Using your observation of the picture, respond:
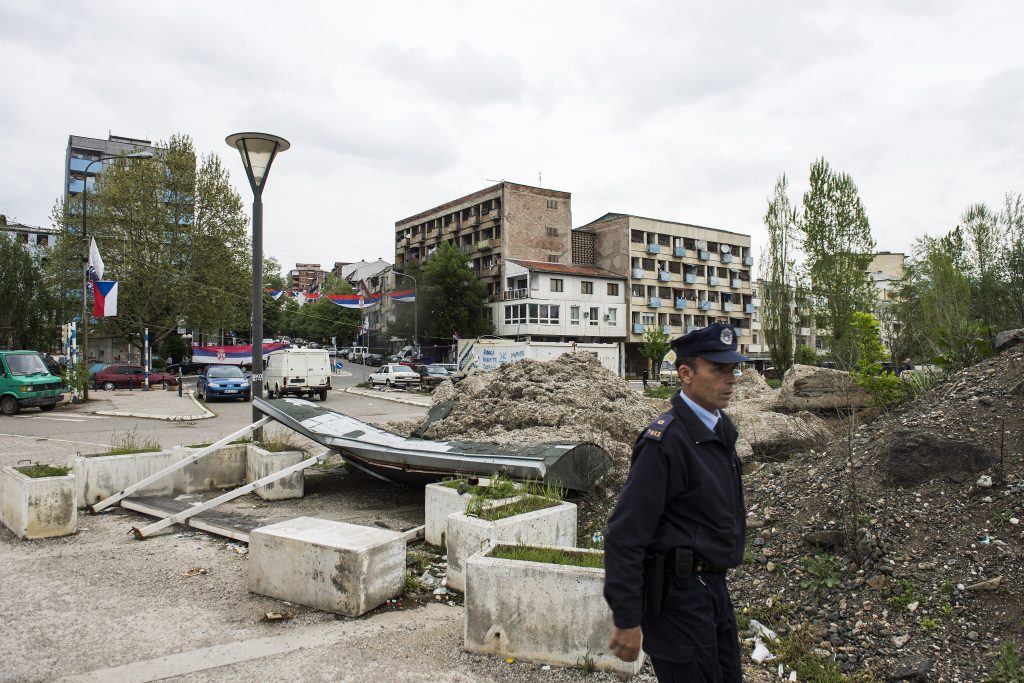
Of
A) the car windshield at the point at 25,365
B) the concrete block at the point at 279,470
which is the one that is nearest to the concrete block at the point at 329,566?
the concrete block at the point at 279,470

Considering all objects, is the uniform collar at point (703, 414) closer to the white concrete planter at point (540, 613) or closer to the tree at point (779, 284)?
the white concrete planter at point (540, 613)

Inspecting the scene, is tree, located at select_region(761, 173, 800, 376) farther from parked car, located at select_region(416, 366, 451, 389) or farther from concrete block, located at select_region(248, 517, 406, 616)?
concrete block, located at select_region(248, 517, 406, 616)

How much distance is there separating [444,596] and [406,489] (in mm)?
4105

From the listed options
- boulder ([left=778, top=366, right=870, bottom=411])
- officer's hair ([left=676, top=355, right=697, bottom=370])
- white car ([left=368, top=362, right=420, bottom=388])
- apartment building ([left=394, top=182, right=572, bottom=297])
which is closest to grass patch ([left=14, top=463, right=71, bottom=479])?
officer's hair ([left=676, top=355, right=697, bottom=370])

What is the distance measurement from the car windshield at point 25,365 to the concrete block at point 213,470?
17.0 metres

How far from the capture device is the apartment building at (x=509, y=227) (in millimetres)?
→ 65250

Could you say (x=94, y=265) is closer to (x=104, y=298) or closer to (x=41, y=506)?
(x=104, y=298)

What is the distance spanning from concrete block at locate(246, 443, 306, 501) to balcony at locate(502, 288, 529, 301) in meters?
52.3

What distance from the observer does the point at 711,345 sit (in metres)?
→ 2.70

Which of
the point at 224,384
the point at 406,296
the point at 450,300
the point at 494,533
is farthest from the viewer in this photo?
the point at 450,300

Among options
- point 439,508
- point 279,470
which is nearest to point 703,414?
point 439,508

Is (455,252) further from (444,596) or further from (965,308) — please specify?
(444,596)

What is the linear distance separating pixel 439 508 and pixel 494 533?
1.50 metres

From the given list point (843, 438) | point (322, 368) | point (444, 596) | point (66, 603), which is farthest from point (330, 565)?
point (322, 368)
